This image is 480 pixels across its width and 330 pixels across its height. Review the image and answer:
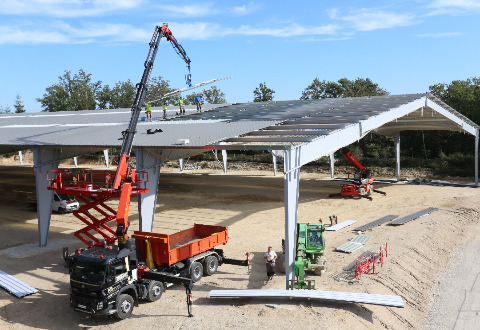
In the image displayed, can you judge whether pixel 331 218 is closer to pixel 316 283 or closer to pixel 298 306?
pixel 316 283

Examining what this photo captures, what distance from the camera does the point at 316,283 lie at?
52.9ft

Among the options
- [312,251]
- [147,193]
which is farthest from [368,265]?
[147,193]

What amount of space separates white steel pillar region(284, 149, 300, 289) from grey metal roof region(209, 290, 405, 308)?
0.88 meters

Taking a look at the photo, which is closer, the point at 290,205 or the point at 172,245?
the point at 290,205

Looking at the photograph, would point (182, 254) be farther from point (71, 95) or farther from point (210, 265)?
point (71, 95)

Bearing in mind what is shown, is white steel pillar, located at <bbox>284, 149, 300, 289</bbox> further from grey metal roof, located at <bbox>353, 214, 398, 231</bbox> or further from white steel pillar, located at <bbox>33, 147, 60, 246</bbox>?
white steel pillar, located at <bbox>33, 147, 60, 246</bbox>

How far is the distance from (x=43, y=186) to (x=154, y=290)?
1175cm

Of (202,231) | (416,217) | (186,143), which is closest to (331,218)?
(416,217)

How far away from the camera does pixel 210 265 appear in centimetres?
1752

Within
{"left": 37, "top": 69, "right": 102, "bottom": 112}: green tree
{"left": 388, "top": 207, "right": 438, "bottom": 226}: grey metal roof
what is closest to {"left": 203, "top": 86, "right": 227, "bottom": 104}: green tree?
{"left": 37, "top": 69, "right": 102, "bottom": 112}: green tree

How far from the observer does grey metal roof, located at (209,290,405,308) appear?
44.2ft

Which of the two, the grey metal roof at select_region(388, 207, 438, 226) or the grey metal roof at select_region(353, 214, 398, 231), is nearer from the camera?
the grey metal roof at select_region(353, 214, 398, 231)

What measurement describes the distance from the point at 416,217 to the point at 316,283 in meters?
13.0

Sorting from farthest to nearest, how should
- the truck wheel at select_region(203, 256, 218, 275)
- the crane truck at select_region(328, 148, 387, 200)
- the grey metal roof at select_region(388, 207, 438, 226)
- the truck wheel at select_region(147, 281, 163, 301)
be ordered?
the crane truck at select_region(328, 148, 387, 200) → the grey metal roof at select_region(388, 207, 438, 226) → the truck wheel at select_region(203, 256, 218, 275) → the truck wheel at select_region(147, 281, 163, 301)
